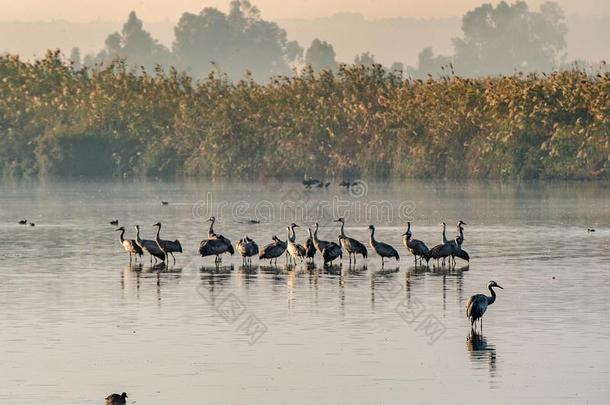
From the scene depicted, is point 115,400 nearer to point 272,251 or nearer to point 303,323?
point 303,323

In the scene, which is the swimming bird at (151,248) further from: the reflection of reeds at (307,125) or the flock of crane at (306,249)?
the reflection of reeds at (307,125)

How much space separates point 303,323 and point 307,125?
60719 millimetres

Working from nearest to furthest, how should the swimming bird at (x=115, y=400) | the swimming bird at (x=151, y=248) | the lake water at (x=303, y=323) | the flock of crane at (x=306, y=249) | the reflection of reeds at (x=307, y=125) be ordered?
the swimming bird at (x=115, y=400) → the lake water at (x=303, y=323) → the flock of crane at (x=306, y=249) → the swimming bird at (x=151, y=248) → the reflection of reeds at (x=307, y=125)

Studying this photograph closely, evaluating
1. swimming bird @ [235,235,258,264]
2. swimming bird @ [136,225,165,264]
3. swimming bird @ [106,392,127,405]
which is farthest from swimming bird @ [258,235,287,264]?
swimming bird @ [106,392,127,405]

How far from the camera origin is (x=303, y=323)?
80.2 feet

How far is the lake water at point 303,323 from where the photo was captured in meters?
19.1

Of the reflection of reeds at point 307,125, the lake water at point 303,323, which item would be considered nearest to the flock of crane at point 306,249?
the lake water at point 303,323

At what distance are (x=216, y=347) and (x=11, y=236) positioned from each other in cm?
2250

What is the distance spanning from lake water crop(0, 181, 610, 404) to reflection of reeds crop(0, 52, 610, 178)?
3135 centimetres

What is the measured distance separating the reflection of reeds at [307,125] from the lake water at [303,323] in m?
31.4

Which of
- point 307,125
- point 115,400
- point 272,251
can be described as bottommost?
point 115,400

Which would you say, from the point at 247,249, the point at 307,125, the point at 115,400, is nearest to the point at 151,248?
the point at 247,249

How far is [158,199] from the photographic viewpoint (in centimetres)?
6384

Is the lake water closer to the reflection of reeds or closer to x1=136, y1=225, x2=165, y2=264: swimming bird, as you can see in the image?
x1=136, y1=225, x2=165, y2=264: swimming bird
